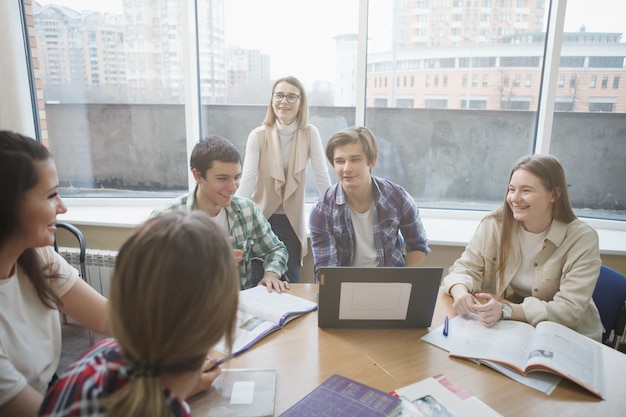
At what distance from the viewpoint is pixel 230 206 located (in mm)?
1982

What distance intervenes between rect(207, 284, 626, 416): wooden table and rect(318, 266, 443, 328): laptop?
3 cm

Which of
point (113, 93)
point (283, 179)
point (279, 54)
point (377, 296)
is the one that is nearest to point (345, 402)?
point (377, 296)

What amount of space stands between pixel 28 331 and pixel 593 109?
129 inches

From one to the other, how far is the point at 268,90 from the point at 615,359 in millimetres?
2576

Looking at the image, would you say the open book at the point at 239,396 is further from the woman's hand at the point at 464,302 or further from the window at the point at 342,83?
the window at the point at 342,83

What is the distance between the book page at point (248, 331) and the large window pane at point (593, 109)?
8.25 feet

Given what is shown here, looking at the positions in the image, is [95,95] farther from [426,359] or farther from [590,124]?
[590,124]

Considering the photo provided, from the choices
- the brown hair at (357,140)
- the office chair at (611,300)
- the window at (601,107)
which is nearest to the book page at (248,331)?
the brown hair at (357,140)

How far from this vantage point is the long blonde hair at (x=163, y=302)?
68cm

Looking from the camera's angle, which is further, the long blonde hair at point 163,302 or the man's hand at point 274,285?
the man's hand at point 274,285

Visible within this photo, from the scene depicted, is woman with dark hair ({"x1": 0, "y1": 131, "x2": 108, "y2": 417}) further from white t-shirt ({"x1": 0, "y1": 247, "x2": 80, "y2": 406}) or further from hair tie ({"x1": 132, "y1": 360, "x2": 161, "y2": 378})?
hair tie ({"x1": 132, "y1": 360, "x2": 161, "y2": 378})

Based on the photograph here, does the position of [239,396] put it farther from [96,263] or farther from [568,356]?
[96,263]

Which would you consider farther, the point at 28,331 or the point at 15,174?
the point at 28,331

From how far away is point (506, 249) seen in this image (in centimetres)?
185
